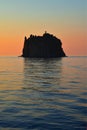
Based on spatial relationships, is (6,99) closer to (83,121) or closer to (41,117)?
(41,117)

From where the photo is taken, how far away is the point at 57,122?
15008mm

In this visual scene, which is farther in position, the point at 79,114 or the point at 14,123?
the point at 79,114

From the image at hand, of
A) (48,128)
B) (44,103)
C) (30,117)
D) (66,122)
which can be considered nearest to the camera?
(48,128)

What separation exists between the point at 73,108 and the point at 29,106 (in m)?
3.25

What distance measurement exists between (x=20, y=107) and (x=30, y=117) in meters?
3.08

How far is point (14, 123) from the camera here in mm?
14672

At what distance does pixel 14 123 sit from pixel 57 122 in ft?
7.93

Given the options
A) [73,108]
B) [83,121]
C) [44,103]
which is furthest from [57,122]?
[44,103]

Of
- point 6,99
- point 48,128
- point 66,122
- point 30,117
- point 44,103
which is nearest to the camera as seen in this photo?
point 48,128

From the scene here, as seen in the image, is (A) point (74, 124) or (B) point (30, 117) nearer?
(A) point (74, 124)

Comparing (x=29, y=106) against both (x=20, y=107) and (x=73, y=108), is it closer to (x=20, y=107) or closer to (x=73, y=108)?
(x=20, y=107)

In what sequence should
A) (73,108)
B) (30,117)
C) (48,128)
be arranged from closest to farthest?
(48,128)
(30,117)
(73,108)

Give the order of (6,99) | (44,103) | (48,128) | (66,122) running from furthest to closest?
1. (6,99)
2. (44,103)
3. (66,122)
4. (48,128)

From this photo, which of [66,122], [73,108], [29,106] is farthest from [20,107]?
[66,122]
